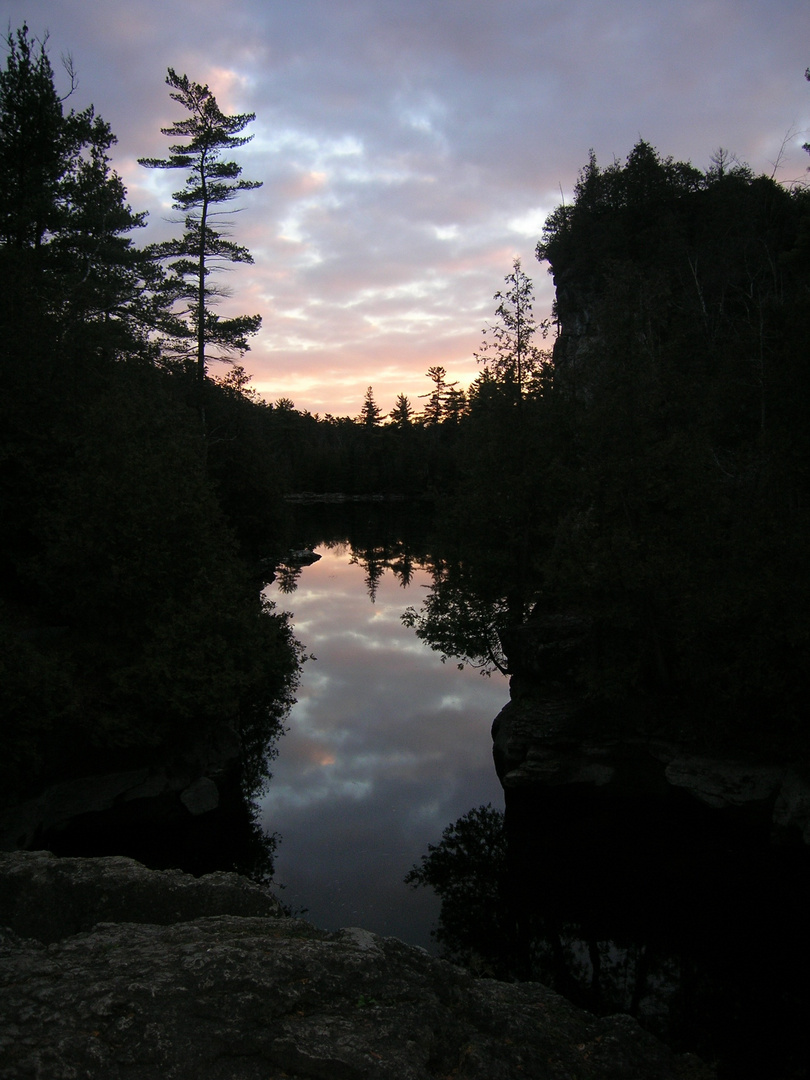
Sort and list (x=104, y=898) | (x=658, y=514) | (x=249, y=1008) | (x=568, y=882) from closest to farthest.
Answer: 1. (x=249, y=1008)
2. (x=104, y=898)
3. (x=568, y=882)
4. (x=658, y=514)

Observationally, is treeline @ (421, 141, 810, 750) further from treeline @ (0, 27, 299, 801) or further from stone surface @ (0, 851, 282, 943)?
stone surface @ (0, 851, 282, 943)

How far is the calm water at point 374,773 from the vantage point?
14.5 meters

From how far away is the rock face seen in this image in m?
4.52

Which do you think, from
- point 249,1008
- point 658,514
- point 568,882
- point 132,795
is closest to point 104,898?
point 249,1008

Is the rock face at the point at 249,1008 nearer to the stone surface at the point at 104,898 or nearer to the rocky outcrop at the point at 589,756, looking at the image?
the stone surface at the point at 104,898

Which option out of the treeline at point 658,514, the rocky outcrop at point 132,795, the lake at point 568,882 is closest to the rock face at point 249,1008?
the lake at point 568,882

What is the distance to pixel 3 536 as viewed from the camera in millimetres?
19828

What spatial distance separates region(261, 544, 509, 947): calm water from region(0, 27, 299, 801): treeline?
2.57 metres

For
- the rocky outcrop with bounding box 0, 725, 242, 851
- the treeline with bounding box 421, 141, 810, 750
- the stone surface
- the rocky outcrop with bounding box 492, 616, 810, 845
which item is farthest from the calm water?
the stone surface

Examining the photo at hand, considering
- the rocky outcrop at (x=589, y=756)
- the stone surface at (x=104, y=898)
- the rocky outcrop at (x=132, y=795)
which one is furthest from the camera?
the rocky outcrop at (x=589, y=756)

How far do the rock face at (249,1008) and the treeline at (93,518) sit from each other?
846cm

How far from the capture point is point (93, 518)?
17406 millimetres

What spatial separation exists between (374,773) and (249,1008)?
1609 centimetres

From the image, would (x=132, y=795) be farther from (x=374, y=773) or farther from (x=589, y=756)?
(x=589, y=756)
